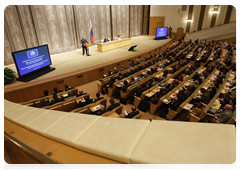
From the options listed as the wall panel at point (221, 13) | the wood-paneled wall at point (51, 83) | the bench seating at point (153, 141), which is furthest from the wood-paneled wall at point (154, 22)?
the bench seating at point (153, 141)

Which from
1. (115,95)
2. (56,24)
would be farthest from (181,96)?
(56,24)

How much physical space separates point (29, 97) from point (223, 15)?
1946 cm

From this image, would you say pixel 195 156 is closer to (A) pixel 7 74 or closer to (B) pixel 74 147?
(B) pixel 74 147

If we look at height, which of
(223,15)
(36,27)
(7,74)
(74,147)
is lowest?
(7,74)

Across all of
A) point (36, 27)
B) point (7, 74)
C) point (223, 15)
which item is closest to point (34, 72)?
point (7, 74)

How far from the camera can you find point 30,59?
6.39m

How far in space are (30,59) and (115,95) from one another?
399 centimetres

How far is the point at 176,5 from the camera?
17.2 m

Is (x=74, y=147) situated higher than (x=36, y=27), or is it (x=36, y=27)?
(x=36, y=27)

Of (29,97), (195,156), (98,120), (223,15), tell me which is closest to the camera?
(195,156)

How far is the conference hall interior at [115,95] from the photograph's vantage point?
86 centimetres

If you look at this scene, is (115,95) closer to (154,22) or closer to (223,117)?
(223,117)

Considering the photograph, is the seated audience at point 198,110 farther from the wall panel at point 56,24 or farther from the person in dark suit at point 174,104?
the wall panel at point 56,24

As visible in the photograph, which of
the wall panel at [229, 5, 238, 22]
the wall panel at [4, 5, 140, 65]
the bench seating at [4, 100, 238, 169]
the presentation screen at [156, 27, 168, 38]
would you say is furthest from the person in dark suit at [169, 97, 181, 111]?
the wall panel at [229, 5, 238, 22]
